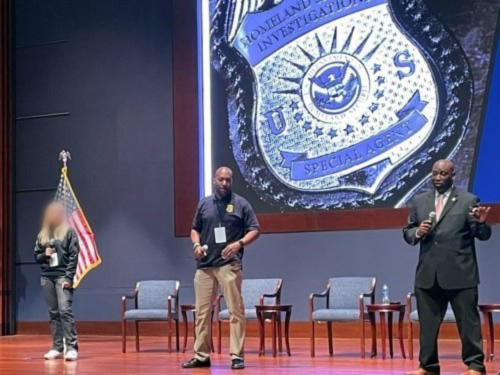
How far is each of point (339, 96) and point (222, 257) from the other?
3619 mm

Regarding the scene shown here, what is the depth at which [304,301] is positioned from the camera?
9.30m

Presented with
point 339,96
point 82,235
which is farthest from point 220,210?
point 82,235

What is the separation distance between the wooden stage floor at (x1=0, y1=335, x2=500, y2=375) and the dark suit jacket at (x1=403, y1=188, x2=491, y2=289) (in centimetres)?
98

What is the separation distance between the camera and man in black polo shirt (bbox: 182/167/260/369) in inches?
239

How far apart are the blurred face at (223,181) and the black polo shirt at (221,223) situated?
0.04 metres

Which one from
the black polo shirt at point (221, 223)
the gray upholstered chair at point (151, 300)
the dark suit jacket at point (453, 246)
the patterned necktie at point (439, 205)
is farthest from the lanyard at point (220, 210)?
the gray upholstered chair at point (151, 300)

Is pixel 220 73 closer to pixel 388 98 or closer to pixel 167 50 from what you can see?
pixel 167 50

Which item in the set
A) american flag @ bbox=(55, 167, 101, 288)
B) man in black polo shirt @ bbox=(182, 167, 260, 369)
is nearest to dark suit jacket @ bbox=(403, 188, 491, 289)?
man in black polo shirt @ bbox=(182, 167, 260, 369)

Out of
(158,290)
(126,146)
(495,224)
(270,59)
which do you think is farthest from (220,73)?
(495,224)

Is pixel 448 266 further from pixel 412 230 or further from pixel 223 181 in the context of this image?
pixel 223 181

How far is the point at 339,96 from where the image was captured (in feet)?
30.2

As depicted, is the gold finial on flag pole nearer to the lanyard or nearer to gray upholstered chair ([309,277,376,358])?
gray upholstered chair ([309,277,376,358])

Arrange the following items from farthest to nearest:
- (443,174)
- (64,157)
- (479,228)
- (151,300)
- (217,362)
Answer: (64,157) → (151,300) → (217,362) → (443,174) → (479,228)

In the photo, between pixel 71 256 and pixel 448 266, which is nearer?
pixel 448 266
